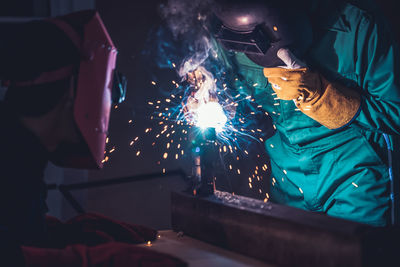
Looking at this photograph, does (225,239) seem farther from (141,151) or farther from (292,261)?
(141,151)

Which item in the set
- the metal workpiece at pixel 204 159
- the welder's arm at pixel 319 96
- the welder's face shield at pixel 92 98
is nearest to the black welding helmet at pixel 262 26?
the welder's arm at pixel 319 96

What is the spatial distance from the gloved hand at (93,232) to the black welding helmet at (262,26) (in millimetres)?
1132

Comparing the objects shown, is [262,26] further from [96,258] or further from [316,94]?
[96,258]

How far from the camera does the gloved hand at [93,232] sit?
1.78 metres

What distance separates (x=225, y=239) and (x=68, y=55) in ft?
3.62

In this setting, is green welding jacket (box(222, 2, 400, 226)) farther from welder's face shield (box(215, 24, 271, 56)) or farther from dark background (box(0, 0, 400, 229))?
dark background (box(0, 0, 400, 229))

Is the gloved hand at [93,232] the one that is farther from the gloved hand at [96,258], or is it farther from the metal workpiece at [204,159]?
the metal workpiece at [204,159]

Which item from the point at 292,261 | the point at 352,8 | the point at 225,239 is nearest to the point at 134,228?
the point at 225,239

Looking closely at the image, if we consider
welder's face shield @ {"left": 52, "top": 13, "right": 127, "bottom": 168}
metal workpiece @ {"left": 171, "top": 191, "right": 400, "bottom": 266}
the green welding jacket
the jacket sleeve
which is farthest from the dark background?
the jacket sleeve

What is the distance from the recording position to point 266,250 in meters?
1.59

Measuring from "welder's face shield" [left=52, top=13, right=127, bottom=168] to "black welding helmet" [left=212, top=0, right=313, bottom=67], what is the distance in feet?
2.05

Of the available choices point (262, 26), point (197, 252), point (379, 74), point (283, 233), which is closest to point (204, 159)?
point (197, 252)

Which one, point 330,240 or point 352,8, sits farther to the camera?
point 352,8

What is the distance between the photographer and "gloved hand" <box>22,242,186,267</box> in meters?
1.47
